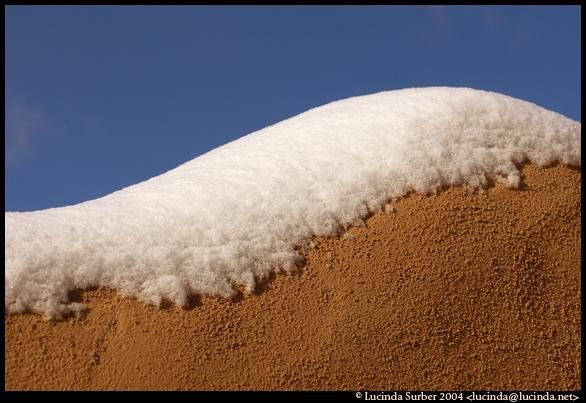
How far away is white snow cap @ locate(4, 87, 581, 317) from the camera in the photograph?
3.09m

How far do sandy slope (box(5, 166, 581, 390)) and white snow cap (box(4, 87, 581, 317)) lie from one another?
0.40 feet

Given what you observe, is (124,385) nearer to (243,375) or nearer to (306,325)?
(243,375)

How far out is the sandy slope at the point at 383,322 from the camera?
2873 mm

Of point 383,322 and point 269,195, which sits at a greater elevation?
point 269,195

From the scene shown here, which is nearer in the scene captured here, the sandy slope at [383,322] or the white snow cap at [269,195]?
the sandy slope at [383,322]

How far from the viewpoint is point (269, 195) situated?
3.60 m

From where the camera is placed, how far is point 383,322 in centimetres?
314

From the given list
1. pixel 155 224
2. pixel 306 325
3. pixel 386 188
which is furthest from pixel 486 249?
pixel 155 224

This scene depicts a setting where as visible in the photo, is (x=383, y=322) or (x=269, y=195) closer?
(x=383, y=322)

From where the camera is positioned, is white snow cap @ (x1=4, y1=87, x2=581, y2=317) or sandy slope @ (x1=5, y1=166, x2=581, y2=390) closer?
sandy slope @ (x1=5, y1=166, x2=581, y2=390)

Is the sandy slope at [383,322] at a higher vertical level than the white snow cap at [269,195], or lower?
lower

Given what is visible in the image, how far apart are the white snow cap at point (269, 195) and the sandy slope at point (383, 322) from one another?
122 millimetres

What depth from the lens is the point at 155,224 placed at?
3.38 metres

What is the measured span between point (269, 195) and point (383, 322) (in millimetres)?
1114
